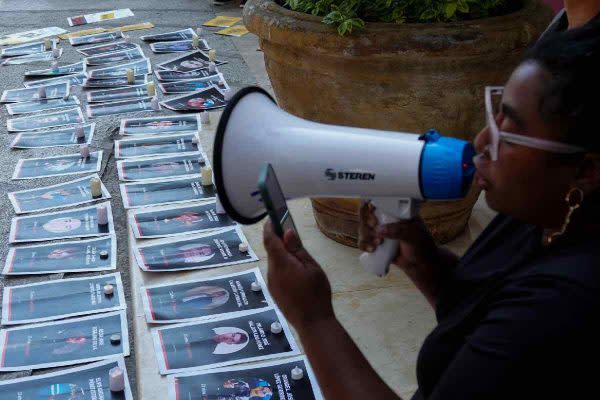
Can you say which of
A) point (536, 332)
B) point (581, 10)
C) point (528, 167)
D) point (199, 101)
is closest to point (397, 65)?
point (581, 10)

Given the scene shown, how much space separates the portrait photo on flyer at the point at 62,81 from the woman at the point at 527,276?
433 centimetres

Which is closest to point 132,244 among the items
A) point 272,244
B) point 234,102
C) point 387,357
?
point 387,357

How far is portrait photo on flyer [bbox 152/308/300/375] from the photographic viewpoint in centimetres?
264

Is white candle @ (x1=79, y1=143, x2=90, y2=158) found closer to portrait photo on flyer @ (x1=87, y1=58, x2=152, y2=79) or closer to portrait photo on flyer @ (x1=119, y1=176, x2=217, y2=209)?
portrait photo on flyer @ (x1=119, y1=176, x2=217, y2=209)

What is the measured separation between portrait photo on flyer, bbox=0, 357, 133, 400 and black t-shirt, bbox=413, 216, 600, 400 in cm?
153

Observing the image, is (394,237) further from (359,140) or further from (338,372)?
(338,372)

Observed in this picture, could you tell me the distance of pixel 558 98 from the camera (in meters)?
1.18

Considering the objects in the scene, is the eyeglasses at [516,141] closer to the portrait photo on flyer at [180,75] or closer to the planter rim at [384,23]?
the planter rim at [384,23]

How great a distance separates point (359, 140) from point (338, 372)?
0.52 m

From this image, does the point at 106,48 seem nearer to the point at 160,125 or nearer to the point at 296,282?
the point at 160,125

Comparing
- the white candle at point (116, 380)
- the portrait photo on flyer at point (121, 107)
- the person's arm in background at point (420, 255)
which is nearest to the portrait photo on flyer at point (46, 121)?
the portrait photo on flyer at point (121, 107)

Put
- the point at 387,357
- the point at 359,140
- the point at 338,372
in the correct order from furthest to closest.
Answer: the point at 387,357 → the point at 359,140 → the point at 338,372

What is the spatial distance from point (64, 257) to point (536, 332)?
2.59m

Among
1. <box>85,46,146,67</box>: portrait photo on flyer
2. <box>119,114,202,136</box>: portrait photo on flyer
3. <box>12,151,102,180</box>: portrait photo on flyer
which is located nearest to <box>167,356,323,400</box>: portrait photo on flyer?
<box>12,151,102,180</box>: portrait photo on flyer
